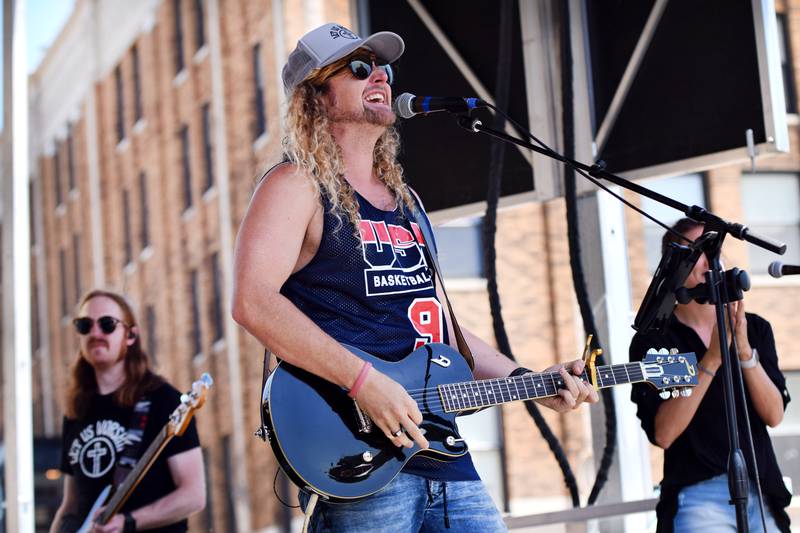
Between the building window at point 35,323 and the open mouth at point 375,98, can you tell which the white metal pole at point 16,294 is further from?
the building window at point 35,323

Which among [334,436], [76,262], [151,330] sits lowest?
[334,436]

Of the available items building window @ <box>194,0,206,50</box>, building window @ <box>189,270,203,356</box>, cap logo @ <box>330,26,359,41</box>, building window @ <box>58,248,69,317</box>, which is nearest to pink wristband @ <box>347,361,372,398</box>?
cap logo @ <box>330,26,359,41</box>

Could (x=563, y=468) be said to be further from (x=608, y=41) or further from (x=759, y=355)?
(x=608, y=41)

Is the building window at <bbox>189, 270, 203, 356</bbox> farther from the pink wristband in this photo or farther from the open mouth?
the pink wristband

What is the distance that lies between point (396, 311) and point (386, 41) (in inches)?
30.9

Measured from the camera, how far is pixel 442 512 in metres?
2.94

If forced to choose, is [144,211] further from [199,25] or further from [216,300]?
[199,25]

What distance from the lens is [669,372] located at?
349cm

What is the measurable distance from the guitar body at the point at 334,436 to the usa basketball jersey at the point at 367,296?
6cm

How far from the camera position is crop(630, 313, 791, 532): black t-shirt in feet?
12.8

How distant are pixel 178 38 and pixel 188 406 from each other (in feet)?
59.3

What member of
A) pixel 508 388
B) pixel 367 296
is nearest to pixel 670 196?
pixel 508 388

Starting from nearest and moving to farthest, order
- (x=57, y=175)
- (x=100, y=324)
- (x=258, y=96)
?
(x=100, y=324), (x=258, y=96), (x=57, y=175)

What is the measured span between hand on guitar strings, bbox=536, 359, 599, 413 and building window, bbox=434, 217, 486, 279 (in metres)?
14.6
